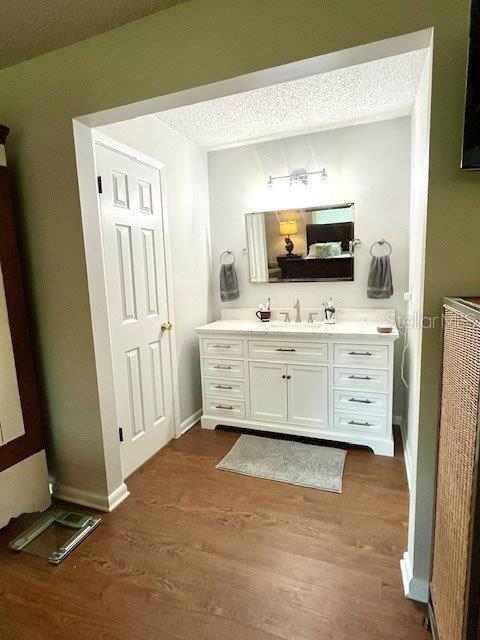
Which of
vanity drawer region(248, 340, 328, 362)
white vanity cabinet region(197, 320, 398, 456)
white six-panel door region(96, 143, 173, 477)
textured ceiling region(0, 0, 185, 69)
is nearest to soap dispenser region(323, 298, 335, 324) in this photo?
white vanity cabinet region(197, 320, 398, 456)

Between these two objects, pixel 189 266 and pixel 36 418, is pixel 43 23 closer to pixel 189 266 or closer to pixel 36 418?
Answer: pixel 189 266

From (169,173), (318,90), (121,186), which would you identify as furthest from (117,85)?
(318,90)

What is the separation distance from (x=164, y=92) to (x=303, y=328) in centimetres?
179

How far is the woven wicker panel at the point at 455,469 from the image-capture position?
2.72ft

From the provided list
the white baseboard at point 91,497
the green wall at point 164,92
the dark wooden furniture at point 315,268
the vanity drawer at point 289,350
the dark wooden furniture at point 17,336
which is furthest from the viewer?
the dark wooden furniture at point 315,268

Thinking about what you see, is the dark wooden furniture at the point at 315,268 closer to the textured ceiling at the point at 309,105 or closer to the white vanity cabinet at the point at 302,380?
the white vanity cabinet at the point at 302,380

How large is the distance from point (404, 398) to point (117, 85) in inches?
112

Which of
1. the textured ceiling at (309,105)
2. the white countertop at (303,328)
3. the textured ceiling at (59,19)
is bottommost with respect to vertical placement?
the white countertop at (303,328)

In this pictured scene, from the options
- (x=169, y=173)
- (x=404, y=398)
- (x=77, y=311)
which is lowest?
(x=404, y=398)

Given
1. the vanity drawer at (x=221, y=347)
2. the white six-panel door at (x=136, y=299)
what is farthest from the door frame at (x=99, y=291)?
the vanity drawer at (x=221, y=347)

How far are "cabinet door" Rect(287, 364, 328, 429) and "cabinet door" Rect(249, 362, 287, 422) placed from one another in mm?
57

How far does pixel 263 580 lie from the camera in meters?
1.46

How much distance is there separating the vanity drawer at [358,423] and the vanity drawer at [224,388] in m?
0.78

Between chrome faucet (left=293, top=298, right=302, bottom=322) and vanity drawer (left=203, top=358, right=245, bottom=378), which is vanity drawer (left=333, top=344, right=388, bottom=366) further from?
vanity drawer (left=203, top=358, right=245, bottom=378)
